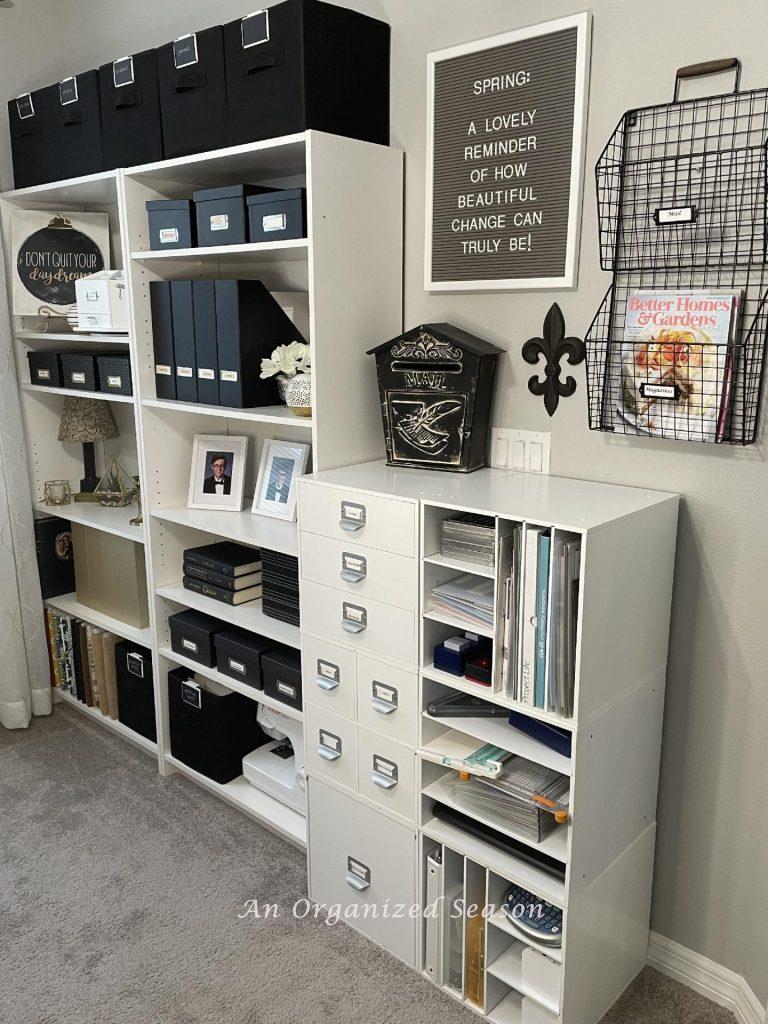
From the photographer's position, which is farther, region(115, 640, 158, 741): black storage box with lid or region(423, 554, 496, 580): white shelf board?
region(115, 640, 158, 741): black storage box with lid

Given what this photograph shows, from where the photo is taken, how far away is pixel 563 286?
6.34ft

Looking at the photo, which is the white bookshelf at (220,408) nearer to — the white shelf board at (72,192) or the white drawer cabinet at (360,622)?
the white shelf board at (72,192)

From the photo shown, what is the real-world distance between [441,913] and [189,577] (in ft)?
4.16

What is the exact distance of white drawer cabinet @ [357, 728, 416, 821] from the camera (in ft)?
6.44

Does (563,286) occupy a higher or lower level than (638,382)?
higher

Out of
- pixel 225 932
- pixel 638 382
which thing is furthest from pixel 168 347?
pixel 225 932

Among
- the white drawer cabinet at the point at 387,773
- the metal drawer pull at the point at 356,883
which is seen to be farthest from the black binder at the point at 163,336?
the metal drawer pull at the point at 356,883

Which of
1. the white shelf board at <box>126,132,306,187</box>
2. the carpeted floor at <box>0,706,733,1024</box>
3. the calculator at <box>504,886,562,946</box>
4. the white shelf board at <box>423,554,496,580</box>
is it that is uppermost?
the white shelf board at <box>126,132,306,187</box>

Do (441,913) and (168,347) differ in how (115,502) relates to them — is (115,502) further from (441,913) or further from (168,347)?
(441,913)

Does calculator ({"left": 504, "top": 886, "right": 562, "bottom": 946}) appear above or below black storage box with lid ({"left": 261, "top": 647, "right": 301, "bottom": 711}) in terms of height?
below

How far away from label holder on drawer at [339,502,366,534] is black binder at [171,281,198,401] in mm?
752

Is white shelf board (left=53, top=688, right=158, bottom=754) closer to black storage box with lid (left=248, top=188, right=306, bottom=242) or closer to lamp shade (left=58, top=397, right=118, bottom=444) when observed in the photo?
lamp shade (left=58, top=397, right=118, bottom=444)

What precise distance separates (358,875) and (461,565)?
0.90 meters

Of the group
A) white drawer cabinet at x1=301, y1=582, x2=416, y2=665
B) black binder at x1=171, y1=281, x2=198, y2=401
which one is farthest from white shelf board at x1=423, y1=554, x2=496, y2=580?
black binder at x1=171, y1=281, x2=198, y2=401
